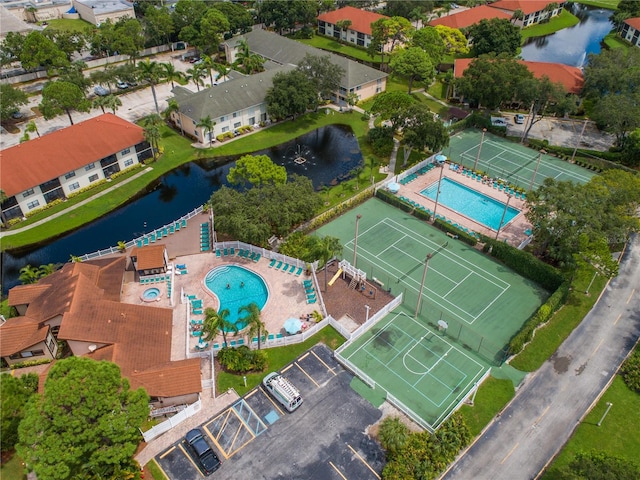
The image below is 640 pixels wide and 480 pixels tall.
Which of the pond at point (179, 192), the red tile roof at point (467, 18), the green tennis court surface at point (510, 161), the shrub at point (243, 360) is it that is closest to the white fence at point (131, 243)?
the pond at point (179, 192)

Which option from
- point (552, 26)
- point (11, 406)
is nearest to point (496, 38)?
point (552, 26)

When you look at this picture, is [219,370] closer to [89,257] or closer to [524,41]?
[89,257]

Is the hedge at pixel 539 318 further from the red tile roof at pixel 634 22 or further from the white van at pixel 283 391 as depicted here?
the red tile roof at pixel 634 22

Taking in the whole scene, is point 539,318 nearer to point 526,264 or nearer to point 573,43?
point 526,264

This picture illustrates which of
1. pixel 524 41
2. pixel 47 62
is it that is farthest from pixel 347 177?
pixel 524 41

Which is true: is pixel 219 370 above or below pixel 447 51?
below

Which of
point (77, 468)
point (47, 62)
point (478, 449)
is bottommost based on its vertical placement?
point (478, 449)
